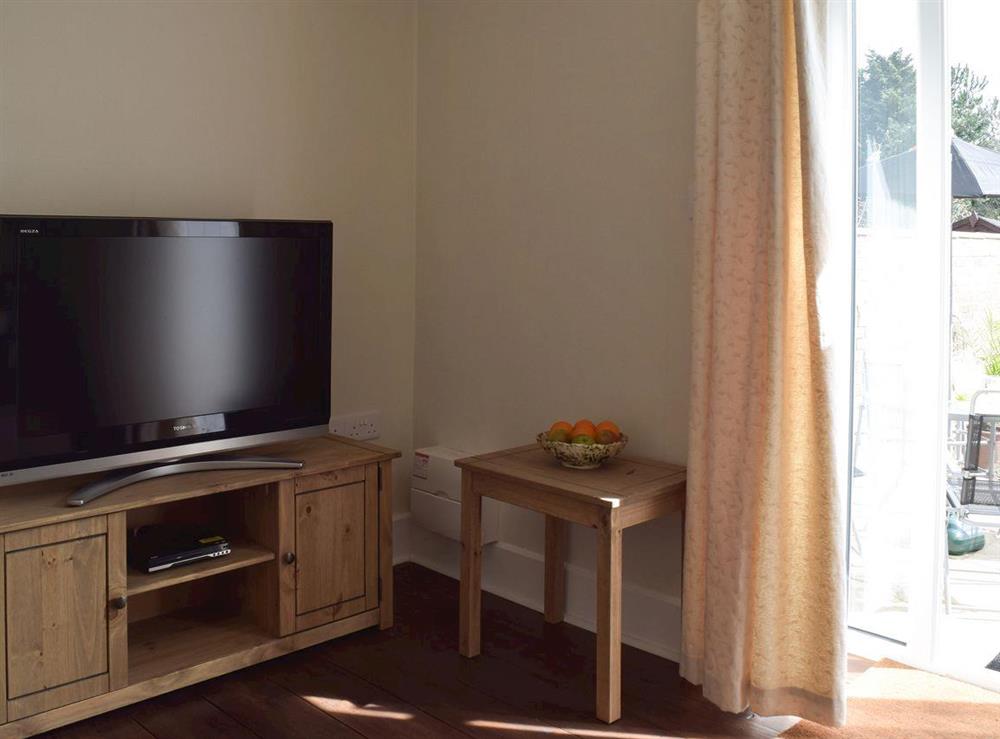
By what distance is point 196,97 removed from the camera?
10.2ft

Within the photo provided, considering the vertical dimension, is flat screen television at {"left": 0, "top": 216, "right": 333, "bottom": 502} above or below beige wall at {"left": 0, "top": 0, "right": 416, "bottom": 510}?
below

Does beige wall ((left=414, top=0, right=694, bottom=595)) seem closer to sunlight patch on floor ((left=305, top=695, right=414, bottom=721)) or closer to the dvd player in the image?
sunlight patch on floor ((left=305, top=695, right=414, bottom=721))

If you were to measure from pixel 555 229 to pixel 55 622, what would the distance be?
1843 millimetres

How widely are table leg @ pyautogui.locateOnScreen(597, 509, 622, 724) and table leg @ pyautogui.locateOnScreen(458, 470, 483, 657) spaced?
0.51 metres

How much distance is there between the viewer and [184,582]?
2867mm

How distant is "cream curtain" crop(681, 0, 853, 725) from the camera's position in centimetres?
241

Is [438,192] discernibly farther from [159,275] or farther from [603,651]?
[603,651]

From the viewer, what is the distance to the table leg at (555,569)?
10.5ft

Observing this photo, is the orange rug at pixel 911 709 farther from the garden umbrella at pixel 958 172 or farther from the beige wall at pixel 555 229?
the garden umbrella at pixel 958 172

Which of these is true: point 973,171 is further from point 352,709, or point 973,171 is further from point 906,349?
point 352,709

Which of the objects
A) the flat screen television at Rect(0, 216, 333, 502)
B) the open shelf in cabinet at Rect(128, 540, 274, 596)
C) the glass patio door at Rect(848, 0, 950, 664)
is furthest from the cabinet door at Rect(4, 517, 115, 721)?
the glass patio door at Rect(848, 0, 950, 664)

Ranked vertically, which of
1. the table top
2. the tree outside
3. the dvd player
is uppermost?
the tree outside

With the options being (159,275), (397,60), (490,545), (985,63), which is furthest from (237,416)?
(985,63)

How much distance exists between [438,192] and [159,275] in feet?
4.09
